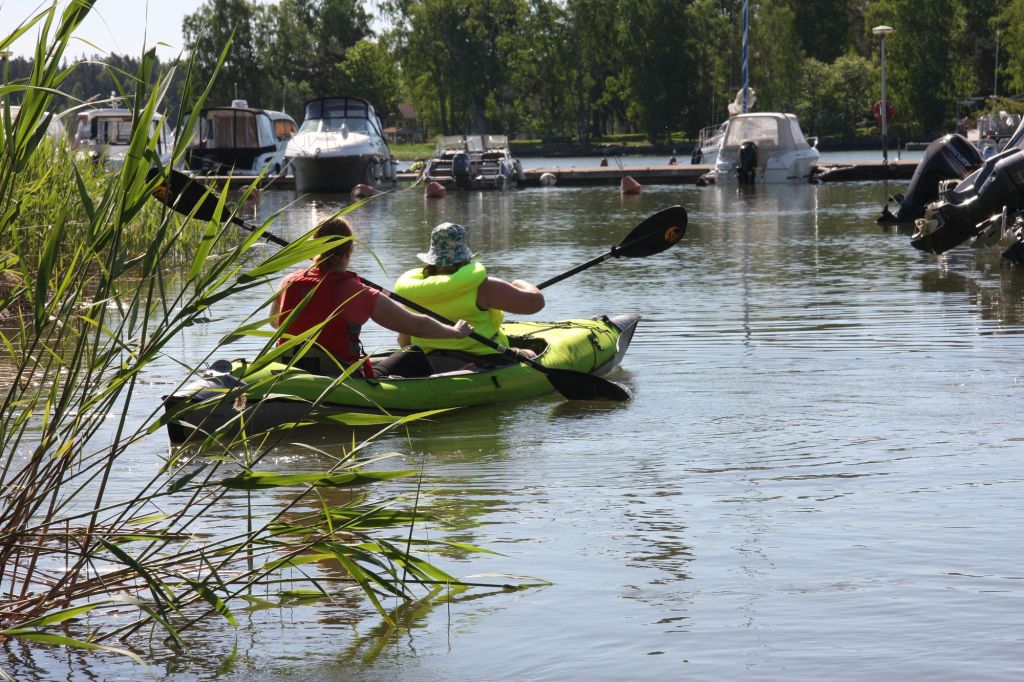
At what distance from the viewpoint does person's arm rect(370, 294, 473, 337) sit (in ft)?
24.3

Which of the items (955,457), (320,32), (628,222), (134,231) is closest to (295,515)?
(955,457)

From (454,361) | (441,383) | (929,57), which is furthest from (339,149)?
(929,57)

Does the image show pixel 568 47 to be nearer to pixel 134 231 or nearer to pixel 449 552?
pixel 134 231

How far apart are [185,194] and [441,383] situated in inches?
79.5

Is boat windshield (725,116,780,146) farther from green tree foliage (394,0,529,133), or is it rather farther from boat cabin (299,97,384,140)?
green tree foliage (394,0,529,133)

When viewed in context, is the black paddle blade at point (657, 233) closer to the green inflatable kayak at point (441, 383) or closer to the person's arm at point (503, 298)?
the green inflatable kayak at point (441, 383)

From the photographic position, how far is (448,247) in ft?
27.9

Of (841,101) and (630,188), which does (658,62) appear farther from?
(630,188)

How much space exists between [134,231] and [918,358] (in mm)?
6811

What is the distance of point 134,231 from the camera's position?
1316 centimetres

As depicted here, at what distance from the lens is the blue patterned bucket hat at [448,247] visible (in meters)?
8.42

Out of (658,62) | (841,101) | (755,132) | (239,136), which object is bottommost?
(755,132)

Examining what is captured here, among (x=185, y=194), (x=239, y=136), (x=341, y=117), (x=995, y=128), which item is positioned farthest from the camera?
(x=995, y=128)

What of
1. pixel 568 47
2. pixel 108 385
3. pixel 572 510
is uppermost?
pixel 568 47
